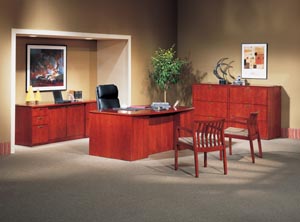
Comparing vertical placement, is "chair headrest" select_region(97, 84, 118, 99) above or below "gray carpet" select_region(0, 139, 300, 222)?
above

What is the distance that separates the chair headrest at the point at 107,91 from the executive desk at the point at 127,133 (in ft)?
2.84

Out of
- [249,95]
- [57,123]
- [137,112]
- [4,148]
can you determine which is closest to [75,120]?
[57,123]

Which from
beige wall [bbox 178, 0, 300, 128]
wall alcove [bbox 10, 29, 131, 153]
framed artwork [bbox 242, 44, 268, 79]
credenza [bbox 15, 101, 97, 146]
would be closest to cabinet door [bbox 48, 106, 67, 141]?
credenza [bbox 15, 101, 97, 146]

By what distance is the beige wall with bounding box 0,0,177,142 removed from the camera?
29.7 feet

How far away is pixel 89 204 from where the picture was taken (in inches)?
239

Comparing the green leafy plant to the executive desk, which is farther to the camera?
Result: the green leafy plant

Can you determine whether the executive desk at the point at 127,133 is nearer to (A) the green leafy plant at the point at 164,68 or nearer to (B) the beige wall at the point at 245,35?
(A) the green leafy plant at the point at 164,68

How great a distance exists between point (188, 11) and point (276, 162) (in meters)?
5.03

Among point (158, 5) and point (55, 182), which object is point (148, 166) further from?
point (158, 5)

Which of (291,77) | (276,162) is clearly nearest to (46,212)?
(276,162)

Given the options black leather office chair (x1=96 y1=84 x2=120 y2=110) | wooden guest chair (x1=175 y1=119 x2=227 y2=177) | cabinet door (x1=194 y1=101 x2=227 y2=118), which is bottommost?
wooden guest chair (x1=175 y1=119 x2=227 y2=177)

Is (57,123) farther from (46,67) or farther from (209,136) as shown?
(209,136)

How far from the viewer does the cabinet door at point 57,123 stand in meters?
10.0

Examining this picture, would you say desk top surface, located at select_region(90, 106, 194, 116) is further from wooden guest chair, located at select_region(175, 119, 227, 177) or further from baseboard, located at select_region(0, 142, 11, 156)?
baseboard, located at select_region(0, 142, 11, 156)
